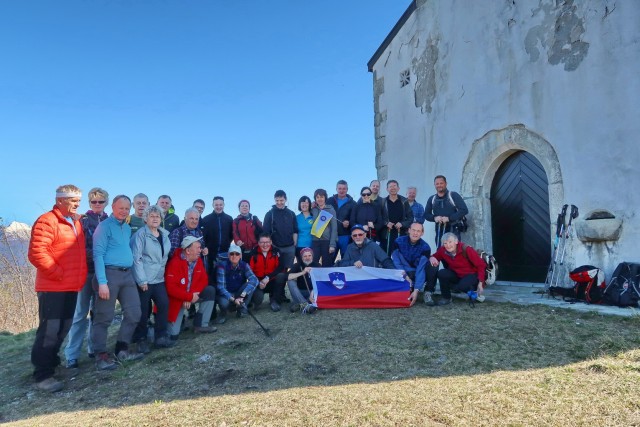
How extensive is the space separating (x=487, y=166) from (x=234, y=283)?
4.81 meters

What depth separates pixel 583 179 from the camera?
5703mm

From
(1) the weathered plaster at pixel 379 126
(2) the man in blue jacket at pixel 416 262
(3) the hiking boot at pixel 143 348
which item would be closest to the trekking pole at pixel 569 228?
(2) the man in blue jacket at pixel 416 262

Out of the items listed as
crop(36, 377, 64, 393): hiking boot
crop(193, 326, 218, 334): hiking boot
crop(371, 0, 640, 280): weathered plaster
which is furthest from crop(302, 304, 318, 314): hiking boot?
crop(371, 0, 640, 280): weathered plaster

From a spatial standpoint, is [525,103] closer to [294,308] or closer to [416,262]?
[416,262]

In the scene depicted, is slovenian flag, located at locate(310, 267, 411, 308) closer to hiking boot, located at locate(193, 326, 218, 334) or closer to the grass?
the grass

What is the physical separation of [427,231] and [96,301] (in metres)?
5.92

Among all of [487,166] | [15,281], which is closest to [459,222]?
[487,166]

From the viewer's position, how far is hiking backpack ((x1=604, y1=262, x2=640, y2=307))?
4.86 m

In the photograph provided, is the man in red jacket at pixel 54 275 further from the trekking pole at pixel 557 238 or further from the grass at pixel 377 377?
the trekking pole at pixel 557 238

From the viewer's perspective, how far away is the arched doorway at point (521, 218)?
22.1 ft

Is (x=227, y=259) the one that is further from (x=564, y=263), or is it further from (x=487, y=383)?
(x=564, y=263)

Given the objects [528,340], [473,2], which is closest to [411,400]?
[528,340]

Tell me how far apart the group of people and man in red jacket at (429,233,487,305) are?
0.01 meters

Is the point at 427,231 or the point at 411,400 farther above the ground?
the point at 427,231
